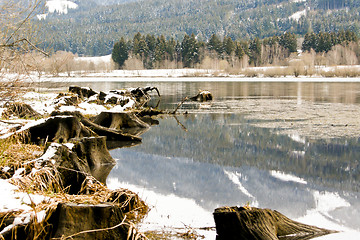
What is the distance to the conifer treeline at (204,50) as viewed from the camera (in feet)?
395

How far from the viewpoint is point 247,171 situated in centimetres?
827

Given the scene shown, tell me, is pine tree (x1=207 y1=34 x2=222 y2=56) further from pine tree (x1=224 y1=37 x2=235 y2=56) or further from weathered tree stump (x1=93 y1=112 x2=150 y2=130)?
weathered tree stump (x1=93 y1=112 x2=150 y2=130)

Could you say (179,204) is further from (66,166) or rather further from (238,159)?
(238,159)

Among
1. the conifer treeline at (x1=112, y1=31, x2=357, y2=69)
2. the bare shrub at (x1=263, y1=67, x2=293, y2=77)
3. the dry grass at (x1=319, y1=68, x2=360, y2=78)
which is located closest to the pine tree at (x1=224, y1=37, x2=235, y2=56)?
the conifer treeline at (x1=112, y1=31, x2=357, y2=69)

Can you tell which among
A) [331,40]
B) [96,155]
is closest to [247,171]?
[96,155]

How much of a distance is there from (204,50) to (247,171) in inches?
4663

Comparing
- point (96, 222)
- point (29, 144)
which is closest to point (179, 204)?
point (96, 222)

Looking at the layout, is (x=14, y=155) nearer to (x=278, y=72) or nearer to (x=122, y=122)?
(x=122, y=122)

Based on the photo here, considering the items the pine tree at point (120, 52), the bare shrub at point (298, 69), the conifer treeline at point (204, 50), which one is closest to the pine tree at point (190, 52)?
the conifer treeline at point (204, 50)

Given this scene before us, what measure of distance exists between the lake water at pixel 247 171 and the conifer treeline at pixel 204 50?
→ 4162 inches

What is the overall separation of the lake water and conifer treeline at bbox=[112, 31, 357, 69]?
347 ft

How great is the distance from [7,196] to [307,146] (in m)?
8.31

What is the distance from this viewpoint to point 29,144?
28.3 ft

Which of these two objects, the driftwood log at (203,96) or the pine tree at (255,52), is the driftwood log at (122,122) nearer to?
Result: the driftwood log at (203,96)
